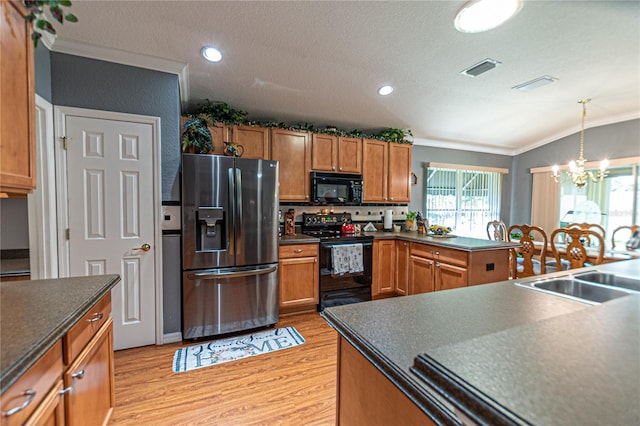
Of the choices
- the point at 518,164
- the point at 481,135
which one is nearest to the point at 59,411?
the point at 481,135

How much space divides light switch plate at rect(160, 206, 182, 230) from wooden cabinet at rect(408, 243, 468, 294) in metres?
2.72

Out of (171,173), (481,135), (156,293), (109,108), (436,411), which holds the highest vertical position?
(481,135)

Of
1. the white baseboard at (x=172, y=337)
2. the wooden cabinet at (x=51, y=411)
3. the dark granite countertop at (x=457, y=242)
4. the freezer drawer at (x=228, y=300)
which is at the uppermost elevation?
the dark granite countertop at (x=457, y=242)

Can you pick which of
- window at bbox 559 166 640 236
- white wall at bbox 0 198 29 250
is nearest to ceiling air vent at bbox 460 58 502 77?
window at bbox 559 166 640 236

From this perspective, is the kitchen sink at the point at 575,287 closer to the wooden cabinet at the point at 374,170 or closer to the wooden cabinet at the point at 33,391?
the wooden cabinet at the point at 33,391

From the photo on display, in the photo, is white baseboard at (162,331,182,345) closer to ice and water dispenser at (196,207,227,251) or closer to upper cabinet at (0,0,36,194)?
ice and water dispenser at (196,207,227,251)

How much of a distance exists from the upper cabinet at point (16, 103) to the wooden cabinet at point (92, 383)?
2.55 feet

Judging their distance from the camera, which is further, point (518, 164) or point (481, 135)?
point (518, 164)

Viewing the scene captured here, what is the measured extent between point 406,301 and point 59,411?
4.59 feet

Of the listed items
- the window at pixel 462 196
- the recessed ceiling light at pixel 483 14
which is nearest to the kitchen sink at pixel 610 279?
the recessed ceiling light at pixel 483 14

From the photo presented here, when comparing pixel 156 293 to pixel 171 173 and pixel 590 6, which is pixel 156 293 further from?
pixel 590 6

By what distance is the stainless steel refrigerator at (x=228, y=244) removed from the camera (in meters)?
2.48

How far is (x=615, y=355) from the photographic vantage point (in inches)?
16.7

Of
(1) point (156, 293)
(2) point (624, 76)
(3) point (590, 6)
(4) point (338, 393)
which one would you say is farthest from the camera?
(2) point (624, 76)
